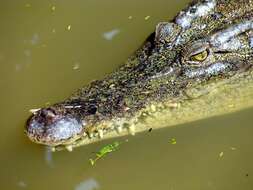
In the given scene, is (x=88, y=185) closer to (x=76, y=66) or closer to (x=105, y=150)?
(x=105, y=150)

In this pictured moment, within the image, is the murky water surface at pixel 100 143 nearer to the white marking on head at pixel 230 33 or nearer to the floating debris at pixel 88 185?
the floating debris at pixel 88 185

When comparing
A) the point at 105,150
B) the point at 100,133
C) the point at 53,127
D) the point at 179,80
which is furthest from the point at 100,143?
the point at 179,80

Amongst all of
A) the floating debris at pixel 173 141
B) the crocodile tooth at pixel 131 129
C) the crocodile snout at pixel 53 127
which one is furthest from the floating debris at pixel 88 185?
the floating debris at pixel 173 141

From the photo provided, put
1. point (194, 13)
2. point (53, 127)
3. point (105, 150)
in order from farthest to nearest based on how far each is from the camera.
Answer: point (194, 13), point (105, 150), point (53, 127)

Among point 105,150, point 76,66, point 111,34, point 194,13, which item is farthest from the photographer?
point 111,34

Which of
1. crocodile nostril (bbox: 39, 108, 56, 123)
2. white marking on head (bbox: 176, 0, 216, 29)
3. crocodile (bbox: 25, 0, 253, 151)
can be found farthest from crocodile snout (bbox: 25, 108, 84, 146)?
white marking on head (bbox: 176, 0, 216, 29)

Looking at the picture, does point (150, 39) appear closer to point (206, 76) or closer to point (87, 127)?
point (206, 76)

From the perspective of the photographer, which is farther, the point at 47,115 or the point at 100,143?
the point at 100,143
